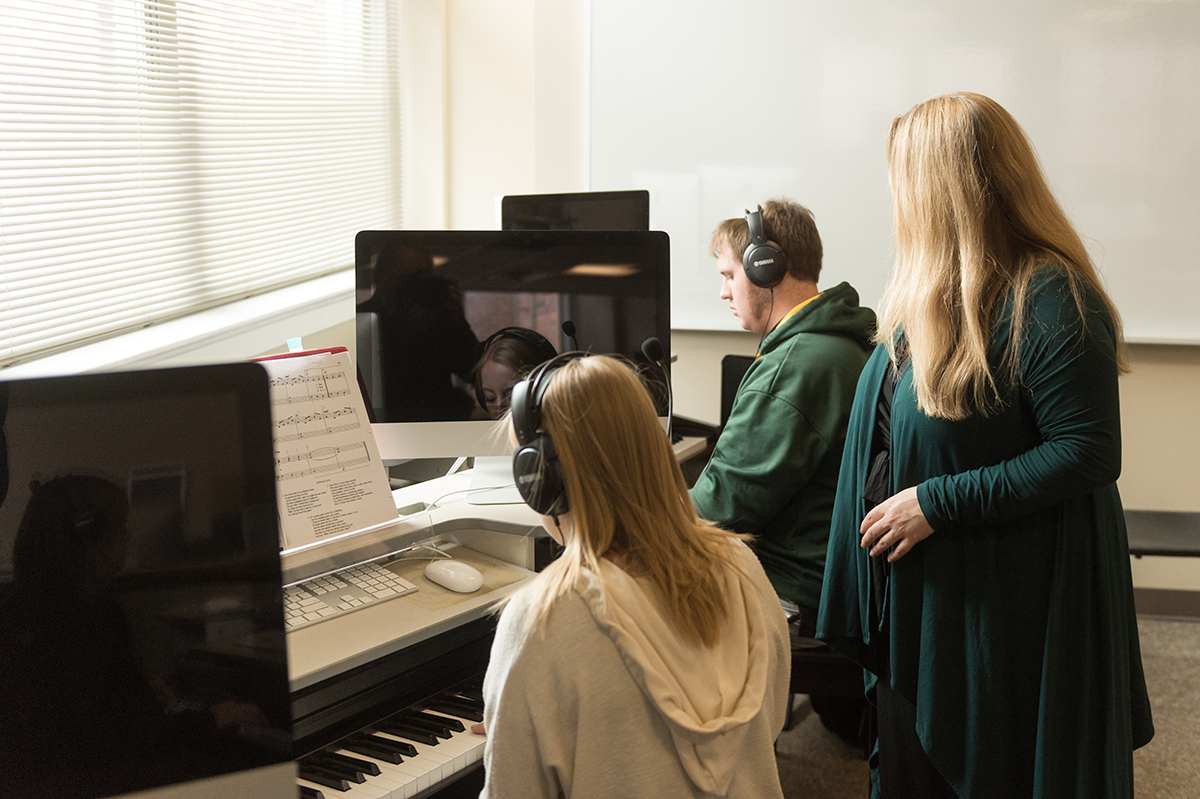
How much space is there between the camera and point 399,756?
121 cm

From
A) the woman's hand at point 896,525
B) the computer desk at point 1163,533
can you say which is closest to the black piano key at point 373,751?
the woman's hand at point 896,525

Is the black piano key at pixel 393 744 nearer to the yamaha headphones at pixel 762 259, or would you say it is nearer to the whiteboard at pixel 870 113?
the yamaha headphones at pixel 762 259

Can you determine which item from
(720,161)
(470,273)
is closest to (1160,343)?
(720,161)

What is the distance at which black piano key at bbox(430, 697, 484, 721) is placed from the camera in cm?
131

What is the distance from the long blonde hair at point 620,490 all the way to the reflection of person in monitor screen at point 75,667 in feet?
1.35

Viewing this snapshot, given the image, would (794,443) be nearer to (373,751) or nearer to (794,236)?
(794,236)

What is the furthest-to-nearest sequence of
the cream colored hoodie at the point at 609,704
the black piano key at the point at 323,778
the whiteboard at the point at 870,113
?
the whiteboard at the point at 870,113
the black piano key at the point at 323,778
the cream colored hoodie at the point at 609,704

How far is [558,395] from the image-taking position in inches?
40.3

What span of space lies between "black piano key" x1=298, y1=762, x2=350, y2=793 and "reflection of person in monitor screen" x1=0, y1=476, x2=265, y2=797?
1.54 ft

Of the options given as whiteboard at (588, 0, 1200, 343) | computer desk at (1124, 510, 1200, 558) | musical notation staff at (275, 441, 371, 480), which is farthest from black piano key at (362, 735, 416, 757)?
whiteboard at (588, 0, 1200, 343)

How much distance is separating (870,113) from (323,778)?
2.82 meters

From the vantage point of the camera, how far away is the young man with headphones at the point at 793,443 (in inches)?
70.7

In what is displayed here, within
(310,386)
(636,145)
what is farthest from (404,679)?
(636,145)

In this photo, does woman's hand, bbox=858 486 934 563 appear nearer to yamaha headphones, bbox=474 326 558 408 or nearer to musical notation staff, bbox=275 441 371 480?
yamaha headphones, bbox=474 326 558 408
